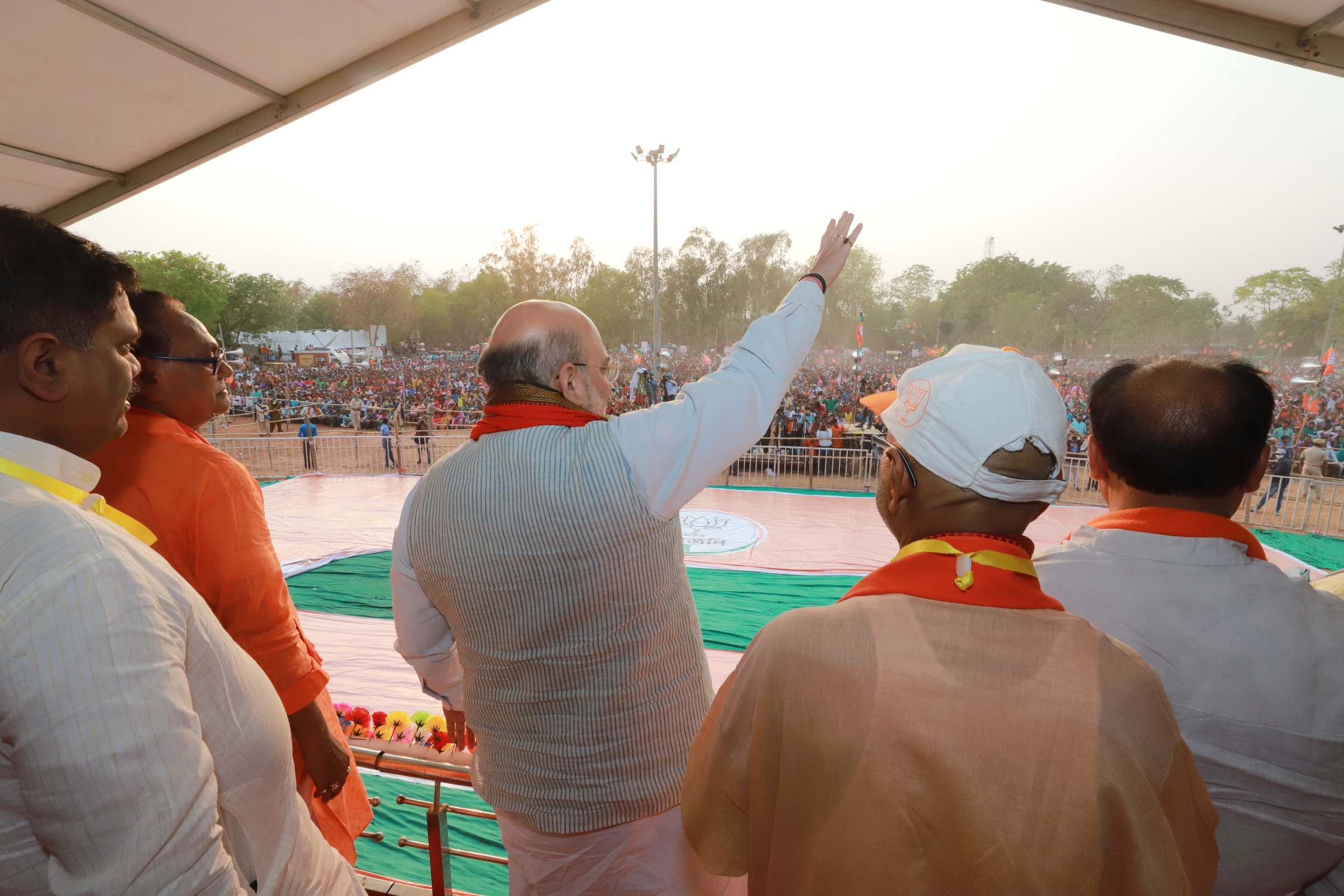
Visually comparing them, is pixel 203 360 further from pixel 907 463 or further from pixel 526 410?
pixel 907 463

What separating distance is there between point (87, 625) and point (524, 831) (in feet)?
3.07

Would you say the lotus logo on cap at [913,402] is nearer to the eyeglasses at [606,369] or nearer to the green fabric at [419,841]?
the eyeglasses at [606,369]

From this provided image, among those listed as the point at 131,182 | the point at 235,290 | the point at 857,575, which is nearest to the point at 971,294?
the point at 857,575

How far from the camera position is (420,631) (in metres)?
1.48

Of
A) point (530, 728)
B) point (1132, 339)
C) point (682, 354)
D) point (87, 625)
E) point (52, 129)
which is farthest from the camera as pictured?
point (682, 354)

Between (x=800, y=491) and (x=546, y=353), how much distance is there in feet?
33.4

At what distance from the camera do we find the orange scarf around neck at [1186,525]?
3.63ft

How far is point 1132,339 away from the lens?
24.7m

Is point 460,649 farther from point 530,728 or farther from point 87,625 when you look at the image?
A: point 87,625

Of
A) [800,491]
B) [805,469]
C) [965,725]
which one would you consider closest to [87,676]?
[965,725]

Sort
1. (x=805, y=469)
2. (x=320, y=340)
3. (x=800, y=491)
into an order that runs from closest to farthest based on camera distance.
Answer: (x=800, y=491)
(x=805, y=469)
(x=320, y=340)

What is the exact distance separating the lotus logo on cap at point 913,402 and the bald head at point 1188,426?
0.55m

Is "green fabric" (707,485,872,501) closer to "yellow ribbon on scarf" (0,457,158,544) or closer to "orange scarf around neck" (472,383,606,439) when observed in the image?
"orange scarf around neck" (472,383,606,439)

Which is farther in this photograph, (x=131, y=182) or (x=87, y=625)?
(x=131, y=182)
